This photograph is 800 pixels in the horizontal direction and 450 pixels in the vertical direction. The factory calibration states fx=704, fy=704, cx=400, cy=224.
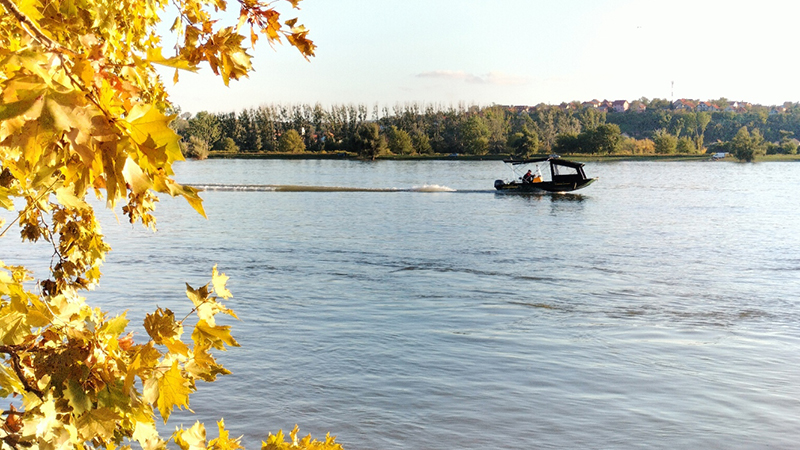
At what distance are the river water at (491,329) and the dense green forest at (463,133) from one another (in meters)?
99.2

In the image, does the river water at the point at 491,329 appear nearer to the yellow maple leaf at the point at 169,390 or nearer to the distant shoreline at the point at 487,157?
the yellow maple leaf at the point at 169,390

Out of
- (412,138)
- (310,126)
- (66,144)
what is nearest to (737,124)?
(412,138)

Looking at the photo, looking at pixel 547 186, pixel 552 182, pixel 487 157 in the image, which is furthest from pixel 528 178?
pixel 487 157

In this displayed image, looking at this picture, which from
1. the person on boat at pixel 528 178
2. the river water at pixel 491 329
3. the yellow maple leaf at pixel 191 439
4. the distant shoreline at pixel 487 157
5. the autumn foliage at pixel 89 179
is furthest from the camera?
the distant shoreline at pixel 487 157

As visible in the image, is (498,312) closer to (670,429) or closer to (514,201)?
(670,429)

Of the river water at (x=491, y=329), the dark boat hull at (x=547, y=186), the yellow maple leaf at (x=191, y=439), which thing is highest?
the yellow maple leaf at (x=191, y=439)

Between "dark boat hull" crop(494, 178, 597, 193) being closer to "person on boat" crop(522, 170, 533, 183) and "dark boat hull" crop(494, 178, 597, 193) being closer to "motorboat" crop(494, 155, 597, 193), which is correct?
"motorboat" crop(494, 155, 597, 193)

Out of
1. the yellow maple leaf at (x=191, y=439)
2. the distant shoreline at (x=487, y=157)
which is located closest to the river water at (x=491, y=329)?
the yellow maple leaf at (x=191, y=439)

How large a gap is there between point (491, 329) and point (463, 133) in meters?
132

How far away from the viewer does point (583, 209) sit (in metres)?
42.0

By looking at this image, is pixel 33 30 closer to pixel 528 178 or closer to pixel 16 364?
pixel 16 364

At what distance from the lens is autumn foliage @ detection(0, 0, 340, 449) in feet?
3.81

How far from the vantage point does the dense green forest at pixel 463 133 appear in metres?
132

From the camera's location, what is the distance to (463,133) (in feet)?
465
